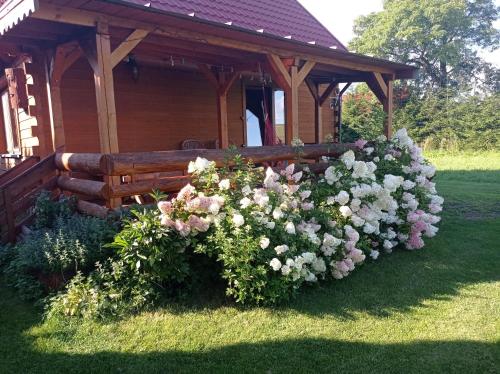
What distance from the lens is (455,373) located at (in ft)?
9.36

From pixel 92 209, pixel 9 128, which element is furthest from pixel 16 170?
pixel 9 128

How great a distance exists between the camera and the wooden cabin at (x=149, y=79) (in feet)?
15.2

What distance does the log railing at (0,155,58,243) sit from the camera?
5.29m

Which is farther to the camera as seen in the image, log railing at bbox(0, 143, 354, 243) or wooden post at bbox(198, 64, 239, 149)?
wooden post at bbox(198, 64, 239, 149)

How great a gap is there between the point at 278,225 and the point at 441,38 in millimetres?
32499

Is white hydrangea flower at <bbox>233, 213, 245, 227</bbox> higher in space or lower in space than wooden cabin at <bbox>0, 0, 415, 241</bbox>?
lower

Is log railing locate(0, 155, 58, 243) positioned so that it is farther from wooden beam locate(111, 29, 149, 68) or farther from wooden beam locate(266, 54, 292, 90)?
wooden beam locate(266, 54, 292, 90)

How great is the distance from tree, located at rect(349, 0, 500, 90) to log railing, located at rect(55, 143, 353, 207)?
95.1ft

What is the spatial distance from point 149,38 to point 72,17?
1266mm

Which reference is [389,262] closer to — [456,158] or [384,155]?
[384,155]

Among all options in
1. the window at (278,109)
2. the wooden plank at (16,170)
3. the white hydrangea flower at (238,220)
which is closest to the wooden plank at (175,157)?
the white hydrangea flower at (238,220)

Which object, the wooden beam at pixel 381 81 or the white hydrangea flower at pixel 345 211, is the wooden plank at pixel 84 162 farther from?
the wooden beam at pixel 381 81

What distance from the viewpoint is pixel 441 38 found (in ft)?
103

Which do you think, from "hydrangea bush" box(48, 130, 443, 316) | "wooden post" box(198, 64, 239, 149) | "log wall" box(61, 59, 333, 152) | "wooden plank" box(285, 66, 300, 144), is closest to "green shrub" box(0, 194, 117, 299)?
"hydrangea bush" box(48, 130, 443, 316)
